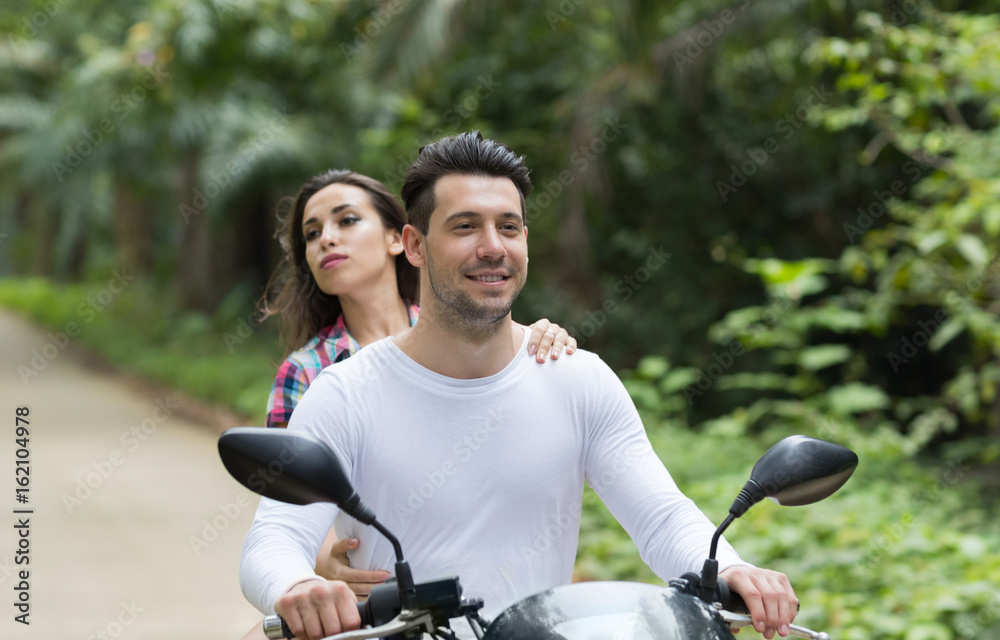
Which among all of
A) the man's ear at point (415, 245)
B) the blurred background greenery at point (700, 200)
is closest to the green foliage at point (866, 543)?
the blurred background greenery at point (700, 200)

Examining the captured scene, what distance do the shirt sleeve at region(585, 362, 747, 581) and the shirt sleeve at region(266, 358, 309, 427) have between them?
114 centimetres

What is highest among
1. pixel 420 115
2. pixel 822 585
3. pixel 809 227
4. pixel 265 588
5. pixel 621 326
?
pixel 420 115

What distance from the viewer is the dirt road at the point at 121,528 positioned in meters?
5.58

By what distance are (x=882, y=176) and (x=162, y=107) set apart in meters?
9.34

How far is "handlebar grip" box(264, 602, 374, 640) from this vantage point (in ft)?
5.02

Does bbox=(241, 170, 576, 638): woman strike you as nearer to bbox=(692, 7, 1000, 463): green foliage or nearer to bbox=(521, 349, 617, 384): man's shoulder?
bbox=(521, 349, 617, 384): man's shoulder

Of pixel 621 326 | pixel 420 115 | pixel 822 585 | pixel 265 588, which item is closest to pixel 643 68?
pixel 420 115

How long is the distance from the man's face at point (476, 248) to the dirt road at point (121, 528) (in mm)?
4045

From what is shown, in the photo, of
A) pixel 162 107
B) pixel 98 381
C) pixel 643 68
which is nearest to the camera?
pixel 643 68

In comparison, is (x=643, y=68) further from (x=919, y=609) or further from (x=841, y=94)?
(x=919, y=609)

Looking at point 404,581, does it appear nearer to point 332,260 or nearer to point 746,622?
point 746,622

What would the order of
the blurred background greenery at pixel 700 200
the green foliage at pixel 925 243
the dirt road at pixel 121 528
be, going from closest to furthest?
the dirt road at pixel 121 528 → the blurred background greenery at pixel 700 200 → the green foliage at pixel 925 243

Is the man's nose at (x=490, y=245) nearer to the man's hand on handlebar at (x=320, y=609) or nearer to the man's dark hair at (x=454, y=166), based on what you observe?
the man's dark hair at (x=454, y=166)

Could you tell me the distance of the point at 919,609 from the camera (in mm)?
4535
